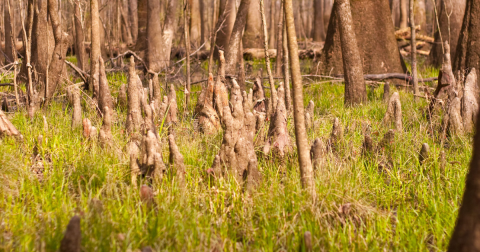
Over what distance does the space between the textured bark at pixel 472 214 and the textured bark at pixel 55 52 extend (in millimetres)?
4469

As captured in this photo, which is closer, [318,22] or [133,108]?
[133,108]

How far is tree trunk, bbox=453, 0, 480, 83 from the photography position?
536 centimetres

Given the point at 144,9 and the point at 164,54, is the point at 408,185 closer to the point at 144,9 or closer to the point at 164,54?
the point at 164,54

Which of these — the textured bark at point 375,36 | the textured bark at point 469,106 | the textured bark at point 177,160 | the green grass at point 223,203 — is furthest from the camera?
the textured bark at point 375,36

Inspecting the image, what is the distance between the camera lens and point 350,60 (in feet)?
18.0

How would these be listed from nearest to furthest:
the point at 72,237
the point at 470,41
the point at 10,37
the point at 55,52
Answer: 1. the point at 72,237
2. the point at 55,52
3. the point at 470,41
4. the point at 10,37

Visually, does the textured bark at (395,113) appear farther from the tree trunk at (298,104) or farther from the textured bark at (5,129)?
the textured bark at (5,129)

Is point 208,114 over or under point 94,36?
under

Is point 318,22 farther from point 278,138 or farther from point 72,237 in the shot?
point 72,237

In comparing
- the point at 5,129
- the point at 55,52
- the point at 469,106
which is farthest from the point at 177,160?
the point at 469,106

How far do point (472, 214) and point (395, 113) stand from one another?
2.79 meters

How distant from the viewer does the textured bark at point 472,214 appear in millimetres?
1408

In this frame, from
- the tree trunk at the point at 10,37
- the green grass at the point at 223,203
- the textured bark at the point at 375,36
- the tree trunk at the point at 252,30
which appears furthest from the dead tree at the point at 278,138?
the tree trunk at the point at 252,30

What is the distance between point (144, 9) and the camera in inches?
404
